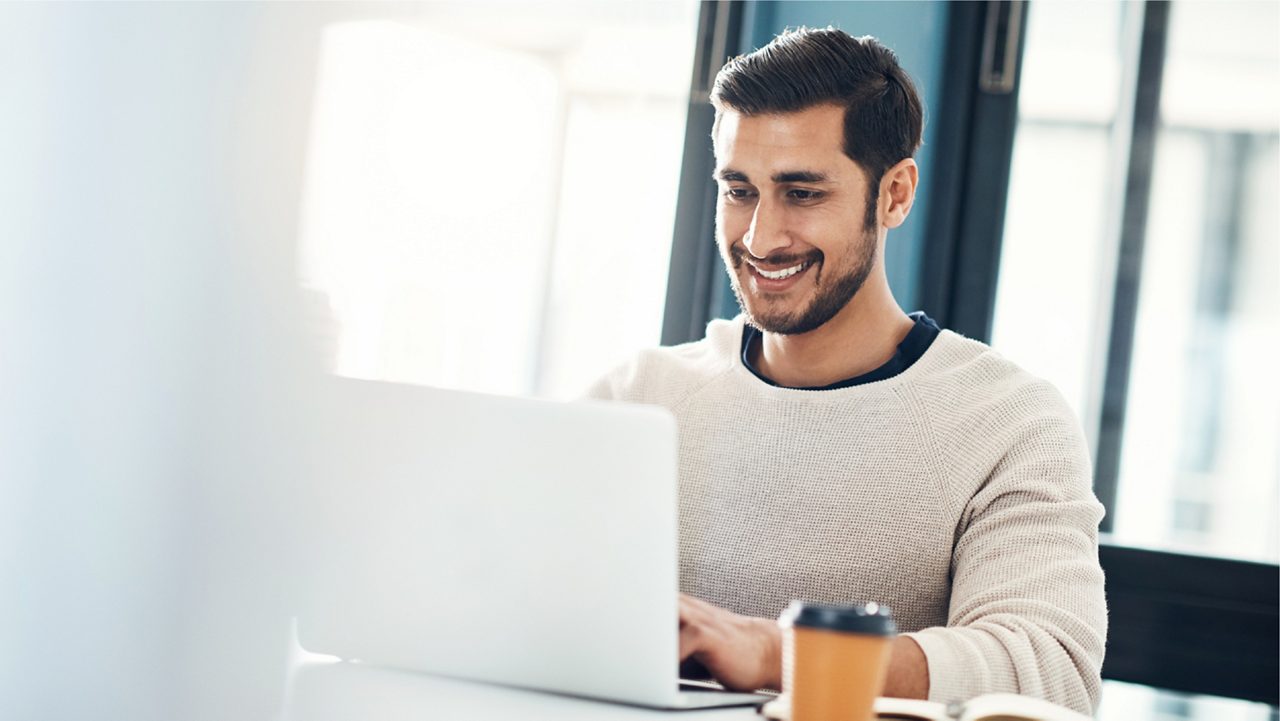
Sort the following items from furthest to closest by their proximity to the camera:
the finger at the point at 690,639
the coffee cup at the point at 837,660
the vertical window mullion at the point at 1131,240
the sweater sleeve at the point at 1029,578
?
1. the vertical window mullion at the point at 1131,240
2. the sweater sleeve at the point at 1029,578
3. the finger at the point at 690,639
4. the coffee cup at the point at 837,660

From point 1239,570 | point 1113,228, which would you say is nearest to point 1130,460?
point 1239,570

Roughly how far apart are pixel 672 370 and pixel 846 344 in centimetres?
25

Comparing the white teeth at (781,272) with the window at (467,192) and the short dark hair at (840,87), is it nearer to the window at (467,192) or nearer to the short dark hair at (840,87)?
the short dark hair at (840,87)

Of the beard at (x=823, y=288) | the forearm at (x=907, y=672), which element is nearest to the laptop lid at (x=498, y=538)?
the forearm at (x=907, y=672)

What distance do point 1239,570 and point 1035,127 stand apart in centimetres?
85

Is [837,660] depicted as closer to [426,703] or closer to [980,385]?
[426,703]

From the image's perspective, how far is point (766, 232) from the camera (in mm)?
1684

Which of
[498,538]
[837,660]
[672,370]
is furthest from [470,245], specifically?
[837,660]

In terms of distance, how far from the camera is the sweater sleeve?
1.11m

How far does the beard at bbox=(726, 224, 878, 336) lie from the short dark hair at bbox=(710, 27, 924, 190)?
0.09 m

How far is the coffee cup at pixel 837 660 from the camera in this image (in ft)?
2.52

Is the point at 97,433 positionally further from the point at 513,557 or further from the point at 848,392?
the point at 513,557

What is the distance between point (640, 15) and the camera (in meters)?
2.37

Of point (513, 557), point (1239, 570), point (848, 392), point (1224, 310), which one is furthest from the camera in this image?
point (1224, 310)
